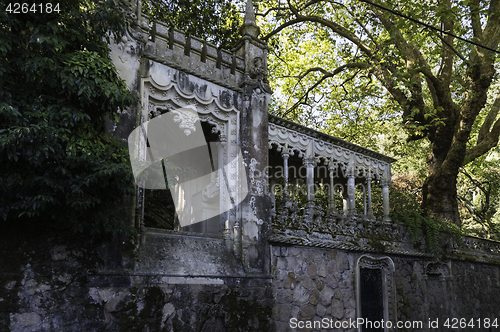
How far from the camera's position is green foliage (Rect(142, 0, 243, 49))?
13008mm

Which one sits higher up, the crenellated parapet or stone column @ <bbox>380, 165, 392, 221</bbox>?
the crenellated parapet

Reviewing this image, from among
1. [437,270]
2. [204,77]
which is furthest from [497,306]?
[204,77]

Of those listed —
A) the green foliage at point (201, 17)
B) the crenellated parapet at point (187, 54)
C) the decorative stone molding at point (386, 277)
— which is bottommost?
the decorative stone molding at point (386, 277)

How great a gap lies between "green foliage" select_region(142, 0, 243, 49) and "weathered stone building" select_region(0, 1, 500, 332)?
452 cm

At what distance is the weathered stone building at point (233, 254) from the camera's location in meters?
5.89

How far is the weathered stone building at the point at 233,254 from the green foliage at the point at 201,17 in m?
4.52

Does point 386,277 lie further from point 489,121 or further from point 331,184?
point 489,121

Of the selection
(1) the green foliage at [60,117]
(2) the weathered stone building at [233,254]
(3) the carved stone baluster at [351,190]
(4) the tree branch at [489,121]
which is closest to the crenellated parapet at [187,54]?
(2) the weathered stone building at [233,254]

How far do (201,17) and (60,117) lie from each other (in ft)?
30.3

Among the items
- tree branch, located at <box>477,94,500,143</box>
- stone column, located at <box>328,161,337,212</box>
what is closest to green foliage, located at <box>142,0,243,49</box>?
stone column, located at <box>328,161,337,212</box>

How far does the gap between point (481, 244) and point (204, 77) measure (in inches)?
472

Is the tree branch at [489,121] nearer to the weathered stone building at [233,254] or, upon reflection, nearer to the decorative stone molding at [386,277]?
the weathered stone building at [233,254]

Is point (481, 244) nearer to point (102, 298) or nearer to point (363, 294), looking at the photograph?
point (363, 294)

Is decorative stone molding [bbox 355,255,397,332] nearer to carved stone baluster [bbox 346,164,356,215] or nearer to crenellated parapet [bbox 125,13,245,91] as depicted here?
carved stone baluster [bbox 346,164,356,215]
